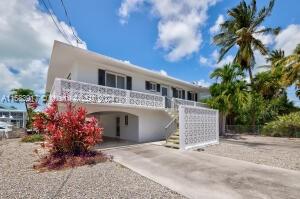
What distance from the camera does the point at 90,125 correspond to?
898 cm

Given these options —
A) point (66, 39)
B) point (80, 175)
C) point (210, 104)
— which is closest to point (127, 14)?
point (66, 39)

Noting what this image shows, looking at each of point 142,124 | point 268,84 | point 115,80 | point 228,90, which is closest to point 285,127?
point 268,84

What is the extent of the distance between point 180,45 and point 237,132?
1306 centimetres

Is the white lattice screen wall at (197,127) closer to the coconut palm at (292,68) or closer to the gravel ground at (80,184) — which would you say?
the gravel ground at (80,184)

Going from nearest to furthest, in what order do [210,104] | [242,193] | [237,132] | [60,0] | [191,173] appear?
[242,193] < [191,173] < [60,0] < [210,104] < [237,132]

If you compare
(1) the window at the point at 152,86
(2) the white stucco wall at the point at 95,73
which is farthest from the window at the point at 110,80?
(1) the window at the point at 152,86

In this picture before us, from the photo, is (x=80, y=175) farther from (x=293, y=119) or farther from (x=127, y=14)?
(x=293, y=119)

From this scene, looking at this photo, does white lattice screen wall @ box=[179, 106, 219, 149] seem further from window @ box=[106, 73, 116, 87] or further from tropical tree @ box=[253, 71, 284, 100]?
tropical tree @ box=[253, 71, 284, 100]

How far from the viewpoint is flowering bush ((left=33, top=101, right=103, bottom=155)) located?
28.1ft

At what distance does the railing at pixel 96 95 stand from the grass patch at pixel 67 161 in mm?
2761

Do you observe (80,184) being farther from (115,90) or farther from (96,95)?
(115,90)

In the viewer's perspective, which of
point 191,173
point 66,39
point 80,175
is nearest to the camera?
point 80,175

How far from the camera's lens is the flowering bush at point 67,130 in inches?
338

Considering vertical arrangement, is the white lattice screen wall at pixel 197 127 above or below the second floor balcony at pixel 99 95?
below
